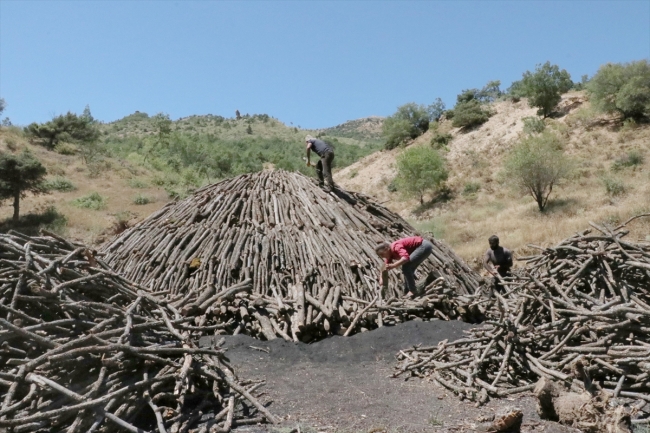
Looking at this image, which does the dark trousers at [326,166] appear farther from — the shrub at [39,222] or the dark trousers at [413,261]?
the shrub at [39,222]

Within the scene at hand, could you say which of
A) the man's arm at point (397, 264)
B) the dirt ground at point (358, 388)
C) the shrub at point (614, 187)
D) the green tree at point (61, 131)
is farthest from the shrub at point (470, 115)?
the dirt ground at point (358, 388)

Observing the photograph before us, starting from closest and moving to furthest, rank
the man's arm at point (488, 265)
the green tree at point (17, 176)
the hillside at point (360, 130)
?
the man's arm at point (488, 265)
the green tree at point (17, 176)
the hillside at point (360, 130)

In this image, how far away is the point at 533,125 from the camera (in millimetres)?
31953

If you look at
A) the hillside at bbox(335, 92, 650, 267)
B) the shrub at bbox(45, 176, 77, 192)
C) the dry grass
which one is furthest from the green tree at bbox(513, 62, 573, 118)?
the shrub at bbox(45, 176, 77, 192)

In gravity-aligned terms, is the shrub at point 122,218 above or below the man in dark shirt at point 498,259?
above

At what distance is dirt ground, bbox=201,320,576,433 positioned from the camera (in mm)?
4227

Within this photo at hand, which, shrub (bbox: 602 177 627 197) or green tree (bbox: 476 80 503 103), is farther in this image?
green tree (bbox: 476 80 503 103)

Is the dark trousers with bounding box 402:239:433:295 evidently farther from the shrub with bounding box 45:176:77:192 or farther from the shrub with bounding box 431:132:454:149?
the shrub with bounding box 431:132:454:149

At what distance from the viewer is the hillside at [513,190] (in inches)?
692

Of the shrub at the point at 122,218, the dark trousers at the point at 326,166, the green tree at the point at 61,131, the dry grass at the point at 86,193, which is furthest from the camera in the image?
the green tree at the point at 61,131

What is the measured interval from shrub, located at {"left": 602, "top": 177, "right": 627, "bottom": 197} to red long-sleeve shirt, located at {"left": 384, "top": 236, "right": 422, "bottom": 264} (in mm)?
15640

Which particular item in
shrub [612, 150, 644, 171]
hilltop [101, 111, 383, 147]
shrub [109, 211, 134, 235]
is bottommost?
shrub [109, 211, 134, 235]

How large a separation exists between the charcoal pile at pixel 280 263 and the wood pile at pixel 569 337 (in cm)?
124

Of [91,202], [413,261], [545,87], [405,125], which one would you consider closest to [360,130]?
[405,125]
